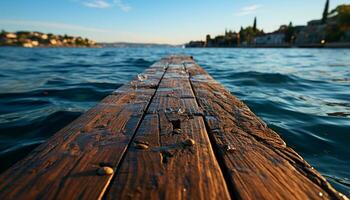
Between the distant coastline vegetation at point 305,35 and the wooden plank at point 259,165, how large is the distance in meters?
71.5

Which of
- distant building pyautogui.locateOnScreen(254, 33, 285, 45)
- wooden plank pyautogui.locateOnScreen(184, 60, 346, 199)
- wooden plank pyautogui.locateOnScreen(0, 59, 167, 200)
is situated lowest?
distant building pyautogui.locateOnScreen(254, 33, 285, 45)

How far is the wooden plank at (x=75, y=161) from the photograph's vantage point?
95cm

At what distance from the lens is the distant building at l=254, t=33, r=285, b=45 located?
307ft

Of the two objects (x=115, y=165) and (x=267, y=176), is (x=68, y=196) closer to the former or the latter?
(x=115, y=165)

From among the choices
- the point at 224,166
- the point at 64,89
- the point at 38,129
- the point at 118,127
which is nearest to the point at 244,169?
the point at 224,166

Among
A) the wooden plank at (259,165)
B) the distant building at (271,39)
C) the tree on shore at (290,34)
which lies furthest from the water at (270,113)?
the distant building at (271,39)

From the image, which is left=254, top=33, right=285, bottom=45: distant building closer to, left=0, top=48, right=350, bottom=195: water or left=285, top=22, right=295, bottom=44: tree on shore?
left=285, top=22, right=295, bottom=44: tree on shore

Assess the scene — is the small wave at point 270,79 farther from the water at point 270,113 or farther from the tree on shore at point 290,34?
the tree on shore at point 290,34

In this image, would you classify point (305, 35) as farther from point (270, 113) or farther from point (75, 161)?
point (75, 161)

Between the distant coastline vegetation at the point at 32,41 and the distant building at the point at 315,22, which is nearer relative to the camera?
the distant building at the point at 315,22

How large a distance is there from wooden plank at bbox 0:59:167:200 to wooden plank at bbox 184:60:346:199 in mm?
590

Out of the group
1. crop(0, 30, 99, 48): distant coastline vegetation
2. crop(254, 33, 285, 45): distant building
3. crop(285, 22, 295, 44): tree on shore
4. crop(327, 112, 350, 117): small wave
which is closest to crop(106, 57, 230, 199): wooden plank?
crop(327, 112, 350, 117): small wave

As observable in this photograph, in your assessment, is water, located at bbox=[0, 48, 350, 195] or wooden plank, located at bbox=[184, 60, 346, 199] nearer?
wooden plank, located at bbox=[184, 60, 346, 199]

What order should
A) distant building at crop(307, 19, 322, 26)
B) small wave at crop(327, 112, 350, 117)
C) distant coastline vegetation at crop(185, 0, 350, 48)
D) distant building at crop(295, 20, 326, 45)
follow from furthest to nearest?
distant building at crop(307, 19, 322, 26)
distant building at crop(295, 20, 326, 45)
distant coastline vegetation at crop(185, 0, 350, 48)
small wave at crop(327, 112, 350, 117)
